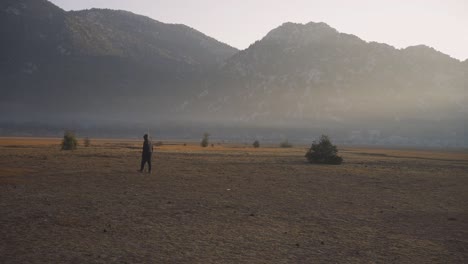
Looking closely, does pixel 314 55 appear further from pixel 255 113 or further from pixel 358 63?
pixel 255 113

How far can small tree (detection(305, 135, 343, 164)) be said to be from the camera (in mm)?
39500

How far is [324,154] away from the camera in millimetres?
40000

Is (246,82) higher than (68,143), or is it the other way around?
(246,82)

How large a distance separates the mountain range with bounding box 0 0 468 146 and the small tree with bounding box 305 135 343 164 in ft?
318

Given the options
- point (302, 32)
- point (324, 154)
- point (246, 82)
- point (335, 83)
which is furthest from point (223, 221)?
point (302, 32)

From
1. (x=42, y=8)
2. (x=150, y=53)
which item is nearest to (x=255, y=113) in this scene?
(x=150, y=53)

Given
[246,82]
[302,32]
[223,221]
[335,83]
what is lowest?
[223,221]

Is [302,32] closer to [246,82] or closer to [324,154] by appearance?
[246,82]

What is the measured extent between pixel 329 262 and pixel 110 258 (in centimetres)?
431

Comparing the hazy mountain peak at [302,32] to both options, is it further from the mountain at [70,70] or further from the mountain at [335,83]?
the mountain at [70,70]

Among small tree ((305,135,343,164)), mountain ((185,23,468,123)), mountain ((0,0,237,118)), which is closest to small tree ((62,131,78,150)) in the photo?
small tree ((305,135,343,164))

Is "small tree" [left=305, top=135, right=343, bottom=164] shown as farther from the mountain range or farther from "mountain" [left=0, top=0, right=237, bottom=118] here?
"mountain" [left=0, top=0, right=237, bottom=118]

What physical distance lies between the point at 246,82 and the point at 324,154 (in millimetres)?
129447

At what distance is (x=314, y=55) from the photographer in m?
171
